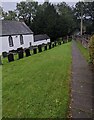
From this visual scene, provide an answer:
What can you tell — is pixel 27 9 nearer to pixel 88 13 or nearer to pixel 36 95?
pixel 88 13

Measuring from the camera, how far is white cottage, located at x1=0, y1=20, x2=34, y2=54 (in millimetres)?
35250

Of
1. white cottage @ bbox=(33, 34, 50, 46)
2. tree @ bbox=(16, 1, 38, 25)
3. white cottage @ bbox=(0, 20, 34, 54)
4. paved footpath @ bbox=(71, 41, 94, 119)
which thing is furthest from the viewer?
tree @ bbox=(16, 1, 38, 25)

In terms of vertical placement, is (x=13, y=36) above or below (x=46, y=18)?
below

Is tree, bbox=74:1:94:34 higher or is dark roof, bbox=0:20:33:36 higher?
tree, bbox=74:1:94:34

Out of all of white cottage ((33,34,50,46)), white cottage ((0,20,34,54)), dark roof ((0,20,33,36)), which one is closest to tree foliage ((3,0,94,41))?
white cottage ((33,34,50,46))

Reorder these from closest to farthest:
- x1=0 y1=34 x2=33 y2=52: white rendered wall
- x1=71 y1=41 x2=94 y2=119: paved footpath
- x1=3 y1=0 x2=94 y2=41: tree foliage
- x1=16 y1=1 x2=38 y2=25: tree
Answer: x1=71 y1=41 x2=94 y2=119: paved footpath → x1=0 y1=34 x2=33 y2=52: white rendered wall → x1=3 y1=0 x2=94 y2=41: tree foliage → x1=16 y1=1 x2=38 y2=25: tree

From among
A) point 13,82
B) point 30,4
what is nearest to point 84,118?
point 13,82

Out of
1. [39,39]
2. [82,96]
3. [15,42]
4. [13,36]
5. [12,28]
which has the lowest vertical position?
[82,96]

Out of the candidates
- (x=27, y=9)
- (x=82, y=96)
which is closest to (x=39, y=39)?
(x=27, y=9)

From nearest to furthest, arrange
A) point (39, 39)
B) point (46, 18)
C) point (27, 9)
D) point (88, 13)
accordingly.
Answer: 1. point (39, 39)
2. point (46, 18)
3. point (27, 9)
4. point (88, 13)

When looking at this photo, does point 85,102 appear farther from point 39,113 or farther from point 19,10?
point 19,10

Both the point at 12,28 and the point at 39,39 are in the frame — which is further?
the point at 39,39

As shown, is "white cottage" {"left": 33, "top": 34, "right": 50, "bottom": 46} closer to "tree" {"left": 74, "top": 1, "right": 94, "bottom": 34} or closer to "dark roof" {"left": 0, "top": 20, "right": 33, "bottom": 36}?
"dark roof" {"left": 0, "top": 20, "right": 33, "bottom": 36}

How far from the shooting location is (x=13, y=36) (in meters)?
38.4
